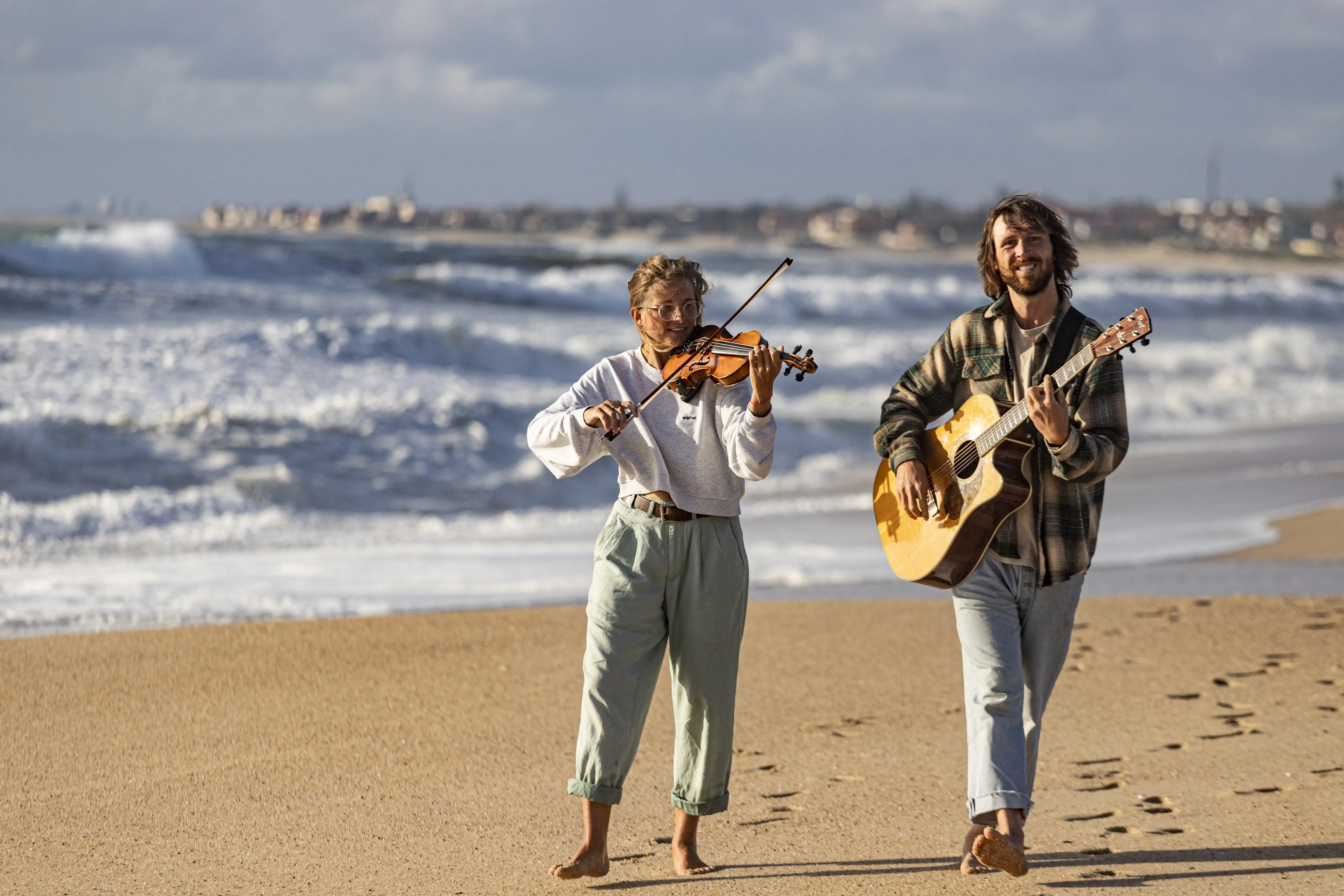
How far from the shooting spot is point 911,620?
6254 mm

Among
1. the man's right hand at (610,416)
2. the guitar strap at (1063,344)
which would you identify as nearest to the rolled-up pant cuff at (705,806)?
the man's right hand at (610,416)

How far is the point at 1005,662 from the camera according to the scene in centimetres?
333

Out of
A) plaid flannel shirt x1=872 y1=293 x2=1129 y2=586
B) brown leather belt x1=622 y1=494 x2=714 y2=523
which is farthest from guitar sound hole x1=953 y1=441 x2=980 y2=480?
brown leather belt x1=622 y1=494 x2=714 y2=523

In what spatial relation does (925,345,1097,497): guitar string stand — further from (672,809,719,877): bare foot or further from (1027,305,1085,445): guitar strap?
(672,809,719,877): bare foot

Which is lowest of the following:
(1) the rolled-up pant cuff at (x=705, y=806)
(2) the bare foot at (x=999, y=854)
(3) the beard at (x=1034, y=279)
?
(2) the bare foot at (x=999, y=854)

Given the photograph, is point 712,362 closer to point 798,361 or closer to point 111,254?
point 798,361

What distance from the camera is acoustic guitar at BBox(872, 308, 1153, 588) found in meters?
3.21

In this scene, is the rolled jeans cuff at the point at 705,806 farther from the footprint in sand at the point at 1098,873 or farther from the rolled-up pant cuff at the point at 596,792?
the footprint in sand at the point at 1098,873

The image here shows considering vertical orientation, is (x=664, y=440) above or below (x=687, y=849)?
above

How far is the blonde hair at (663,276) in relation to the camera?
129 inches

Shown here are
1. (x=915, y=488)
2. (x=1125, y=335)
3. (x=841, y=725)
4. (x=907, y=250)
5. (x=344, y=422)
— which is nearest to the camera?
(x=1125, y=335)

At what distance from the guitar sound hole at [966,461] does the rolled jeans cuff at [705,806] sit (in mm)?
946

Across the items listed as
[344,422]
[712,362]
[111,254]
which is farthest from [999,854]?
[111,254]

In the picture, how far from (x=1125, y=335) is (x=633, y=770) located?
2069 mm
